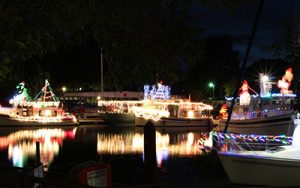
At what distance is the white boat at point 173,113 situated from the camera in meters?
55.8

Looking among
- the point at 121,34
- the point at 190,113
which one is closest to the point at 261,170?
the point at 121,34

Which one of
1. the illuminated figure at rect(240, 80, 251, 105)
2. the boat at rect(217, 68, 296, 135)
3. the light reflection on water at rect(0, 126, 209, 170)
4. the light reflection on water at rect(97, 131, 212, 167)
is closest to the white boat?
the light reflection on water at rect(0, 126, 209, 170)

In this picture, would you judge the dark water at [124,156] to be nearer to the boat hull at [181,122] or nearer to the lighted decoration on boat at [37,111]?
the boat hull at [181,122]

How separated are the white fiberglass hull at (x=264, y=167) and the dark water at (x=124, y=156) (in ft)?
7.12

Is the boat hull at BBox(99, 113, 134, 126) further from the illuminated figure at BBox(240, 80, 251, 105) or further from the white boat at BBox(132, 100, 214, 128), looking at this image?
the illuminated figure at BBox(240, 80, 251, 105)

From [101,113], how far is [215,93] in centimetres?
2691

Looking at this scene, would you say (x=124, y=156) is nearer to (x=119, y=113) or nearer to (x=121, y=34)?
(x=121, y=34)

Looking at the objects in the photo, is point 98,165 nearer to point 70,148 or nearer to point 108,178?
point 108,178

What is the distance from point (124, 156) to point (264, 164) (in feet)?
51.2

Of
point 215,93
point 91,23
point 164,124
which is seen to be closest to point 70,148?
point 164,124

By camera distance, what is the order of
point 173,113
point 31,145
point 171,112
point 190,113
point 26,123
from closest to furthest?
point 31,145 < point 26,123 < point 190,113 < point 173,113 < point 171,112

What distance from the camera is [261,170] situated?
17.0 meters

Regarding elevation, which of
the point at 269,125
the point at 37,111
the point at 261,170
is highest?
the point at 37,111

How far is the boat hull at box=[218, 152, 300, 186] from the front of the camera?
642 inches
